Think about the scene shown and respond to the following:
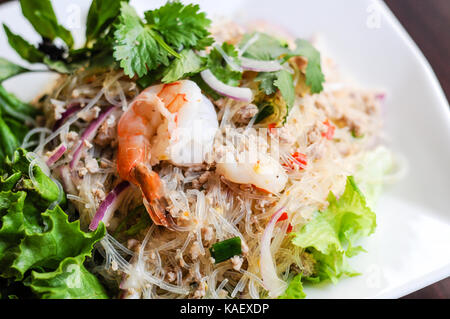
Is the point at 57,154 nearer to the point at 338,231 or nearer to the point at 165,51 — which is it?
the point at 165,51

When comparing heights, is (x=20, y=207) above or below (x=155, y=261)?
above

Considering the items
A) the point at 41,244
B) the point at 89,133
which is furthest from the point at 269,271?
the point at 89,133

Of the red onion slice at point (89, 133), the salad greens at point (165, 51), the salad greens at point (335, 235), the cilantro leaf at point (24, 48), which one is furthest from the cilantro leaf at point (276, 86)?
the cilantro leaf at point (24, 48)

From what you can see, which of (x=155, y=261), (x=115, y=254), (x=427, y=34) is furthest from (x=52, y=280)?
(x=427, y=34)

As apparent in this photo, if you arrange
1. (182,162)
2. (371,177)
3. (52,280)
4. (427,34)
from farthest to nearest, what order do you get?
(427,34) → (371,177) → (182,162) → (52,280)

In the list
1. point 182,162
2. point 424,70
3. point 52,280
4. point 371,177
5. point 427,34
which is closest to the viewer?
point 52,280

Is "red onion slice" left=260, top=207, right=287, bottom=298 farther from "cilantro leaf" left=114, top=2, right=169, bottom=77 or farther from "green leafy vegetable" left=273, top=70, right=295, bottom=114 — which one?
"cilantro leaf" left=114, top=2, right=169, bottom=77
